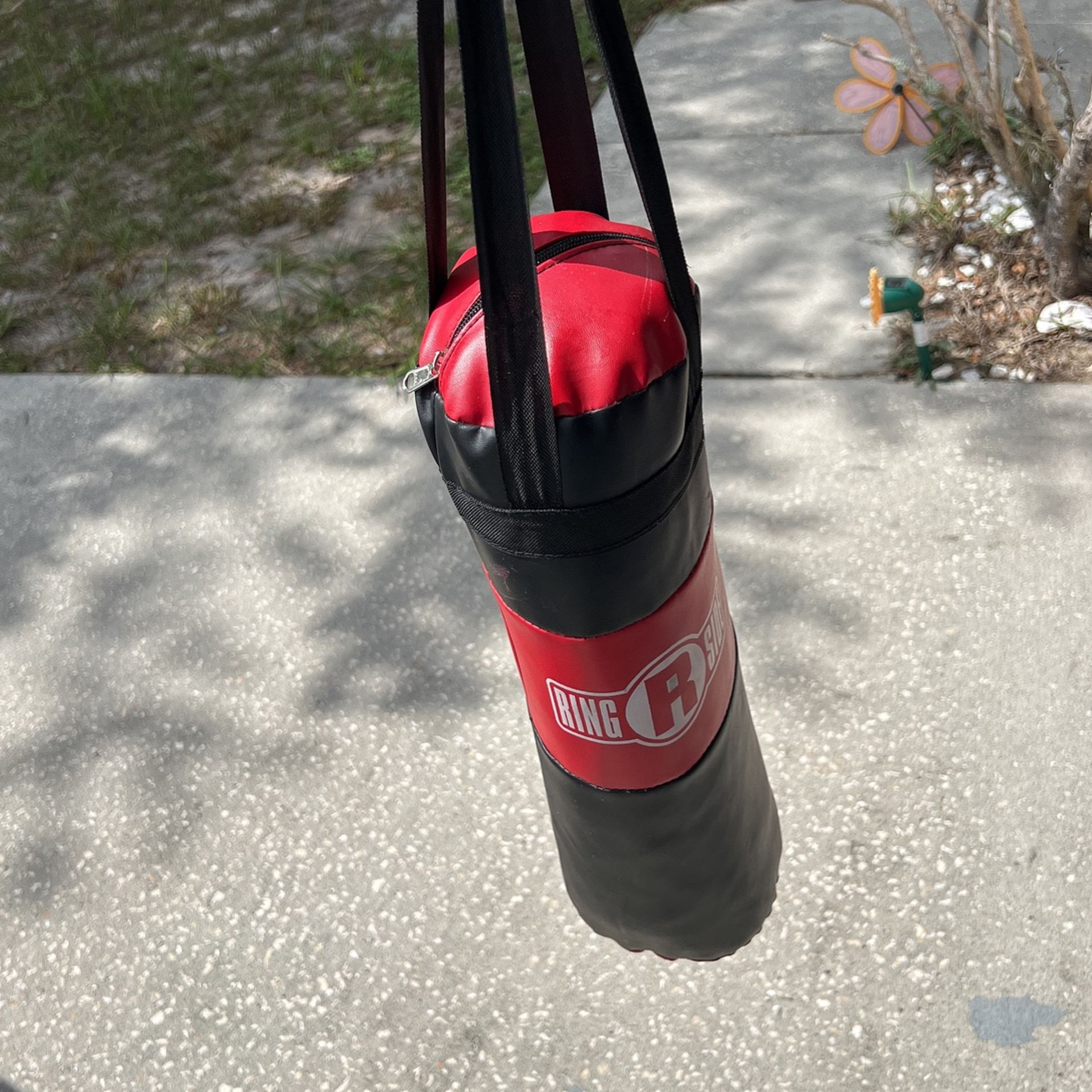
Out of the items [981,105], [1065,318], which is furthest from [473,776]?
[981,105]

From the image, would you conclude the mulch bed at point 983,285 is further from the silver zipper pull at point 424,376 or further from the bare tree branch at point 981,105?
the silver zipper pull at point 424,376

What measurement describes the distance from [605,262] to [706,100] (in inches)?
140

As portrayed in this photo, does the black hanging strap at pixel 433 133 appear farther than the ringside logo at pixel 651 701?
No

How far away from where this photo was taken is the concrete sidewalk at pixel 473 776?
5.91 feet

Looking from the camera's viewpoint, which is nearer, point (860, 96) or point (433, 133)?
point (433, 133)

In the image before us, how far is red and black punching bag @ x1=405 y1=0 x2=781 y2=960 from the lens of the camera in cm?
101

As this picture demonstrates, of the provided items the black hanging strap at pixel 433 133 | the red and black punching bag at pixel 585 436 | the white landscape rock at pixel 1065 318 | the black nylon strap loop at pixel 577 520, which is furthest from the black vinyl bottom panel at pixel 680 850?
the white landscape rock at pixel 1065 318

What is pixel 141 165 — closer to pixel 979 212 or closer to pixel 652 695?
pixel 979 212

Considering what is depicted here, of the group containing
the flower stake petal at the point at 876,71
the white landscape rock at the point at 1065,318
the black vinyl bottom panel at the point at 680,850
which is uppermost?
the flower stake petal at the point at 876,71

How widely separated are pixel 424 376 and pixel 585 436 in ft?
0.68

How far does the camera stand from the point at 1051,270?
3.04 metres

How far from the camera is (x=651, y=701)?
1.32m

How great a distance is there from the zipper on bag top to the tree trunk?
79.1 inches

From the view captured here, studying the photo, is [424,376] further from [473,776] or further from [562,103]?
[473,776]
